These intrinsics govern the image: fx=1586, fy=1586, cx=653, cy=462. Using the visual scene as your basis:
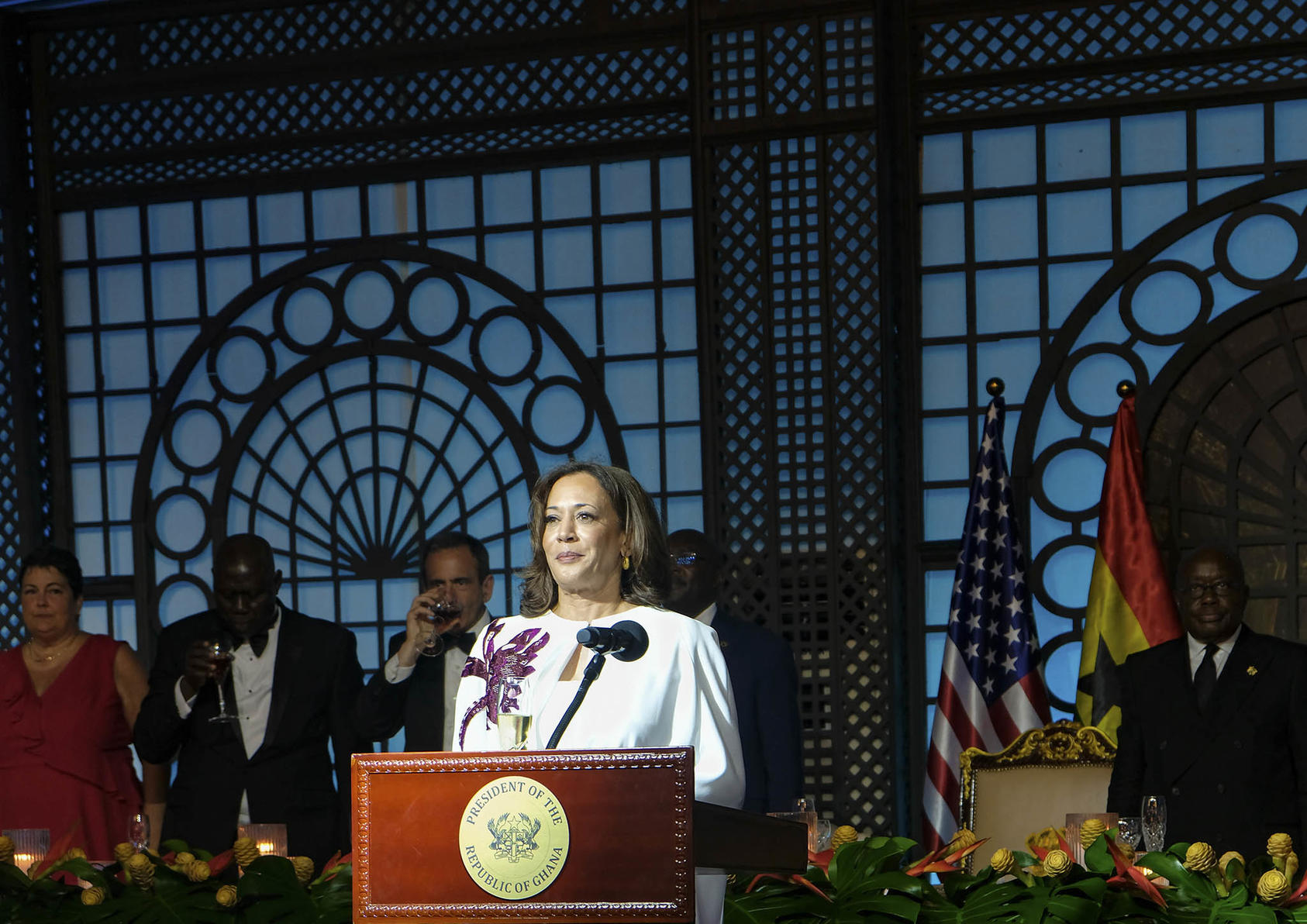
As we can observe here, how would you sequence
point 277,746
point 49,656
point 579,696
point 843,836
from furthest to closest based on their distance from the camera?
point 49,656 < point 277,746 < point 843,836 < point 579,696

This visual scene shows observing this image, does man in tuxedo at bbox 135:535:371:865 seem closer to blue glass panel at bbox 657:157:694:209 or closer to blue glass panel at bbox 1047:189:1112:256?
blue glass panel at bbox 657:157:694:209

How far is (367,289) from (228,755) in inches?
93.5

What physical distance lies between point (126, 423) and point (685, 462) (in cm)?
228

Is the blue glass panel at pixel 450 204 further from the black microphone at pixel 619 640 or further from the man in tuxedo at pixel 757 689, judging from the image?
the black microphone at pixel 619 640

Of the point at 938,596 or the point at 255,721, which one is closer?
the point at 255,721

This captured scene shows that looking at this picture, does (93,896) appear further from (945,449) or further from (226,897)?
(945,449)

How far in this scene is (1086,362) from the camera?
17.7 feet

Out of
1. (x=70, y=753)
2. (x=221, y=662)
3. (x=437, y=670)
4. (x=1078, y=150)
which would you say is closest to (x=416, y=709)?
(x=437, y=670)

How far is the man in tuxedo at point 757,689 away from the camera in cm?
387

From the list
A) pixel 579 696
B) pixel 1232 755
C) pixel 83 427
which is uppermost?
pixel 83 427

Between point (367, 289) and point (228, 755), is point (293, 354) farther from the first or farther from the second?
point (228, 755)

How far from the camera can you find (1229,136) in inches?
210

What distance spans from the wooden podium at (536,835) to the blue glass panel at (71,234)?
508 cm

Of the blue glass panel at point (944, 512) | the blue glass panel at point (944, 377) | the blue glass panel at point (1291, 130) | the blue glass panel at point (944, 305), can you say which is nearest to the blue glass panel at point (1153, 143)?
the blue glass panel at point (1291, 130)
